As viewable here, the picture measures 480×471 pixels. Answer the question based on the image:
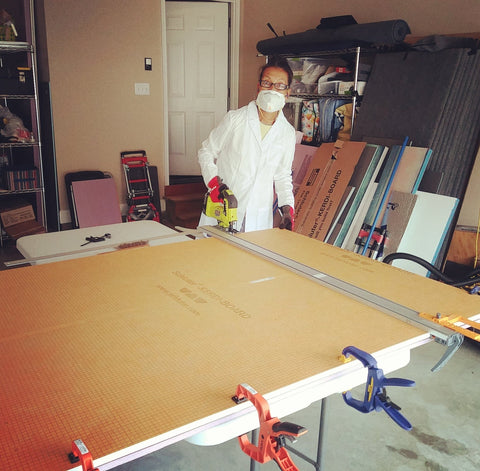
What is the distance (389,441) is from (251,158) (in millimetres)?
1571

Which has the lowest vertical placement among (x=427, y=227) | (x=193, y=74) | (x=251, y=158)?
(x=427, y=227)

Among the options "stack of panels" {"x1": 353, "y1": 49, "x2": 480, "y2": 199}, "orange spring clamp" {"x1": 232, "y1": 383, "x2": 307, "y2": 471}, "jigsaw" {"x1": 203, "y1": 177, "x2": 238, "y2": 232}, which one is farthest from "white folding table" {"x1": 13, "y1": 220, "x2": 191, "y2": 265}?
"stack of panels" {"x1": 353, "y1": 49, "x2": 480, "y2": 199}

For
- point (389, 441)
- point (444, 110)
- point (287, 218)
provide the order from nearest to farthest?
point (389, 441), point (287, 218), point (444, 110)

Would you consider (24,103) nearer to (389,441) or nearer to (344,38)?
(344,38)

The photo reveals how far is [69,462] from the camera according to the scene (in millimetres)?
721

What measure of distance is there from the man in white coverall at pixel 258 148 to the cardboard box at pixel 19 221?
2659 millimetres

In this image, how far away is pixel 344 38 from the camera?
3852mm

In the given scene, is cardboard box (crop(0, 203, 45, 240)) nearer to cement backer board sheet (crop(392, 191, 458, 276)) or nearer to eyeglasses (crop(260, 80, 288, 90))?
eyeglasses (crop(260, 80, 288, 90))

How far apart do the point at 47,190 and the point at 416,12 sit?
4157 millimetres

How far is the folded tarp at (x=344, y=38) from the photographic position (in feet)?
11.6

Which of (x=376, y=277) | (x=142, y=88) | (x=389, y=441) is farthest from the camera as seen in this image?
(x=142, y=88)

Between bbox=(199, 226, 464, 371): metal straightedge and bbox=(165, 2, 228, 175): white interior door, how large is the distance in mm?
4307

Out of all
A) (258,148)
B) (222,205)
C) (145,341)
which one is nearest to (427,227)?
(258,148)

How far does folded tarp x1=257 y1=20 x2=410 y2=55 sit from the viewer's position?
354 centimetres
